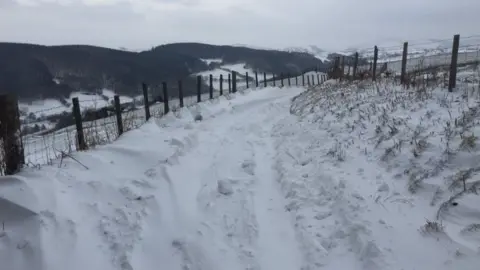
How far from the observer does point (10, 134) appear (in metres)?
5.06

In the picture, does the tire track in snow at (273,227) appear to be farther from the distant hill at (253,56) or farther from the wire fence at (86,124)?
the distant hill at (253,56)

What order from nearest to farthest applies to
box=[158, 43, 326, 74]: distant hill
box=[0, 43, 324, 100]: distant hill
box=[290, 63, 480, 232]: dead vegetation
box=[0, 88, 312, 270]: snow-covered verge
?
box=[0, 88, 312, 270]: snow-covered verge → box=[290, 63, 480, 232]: dead vegetation → box=[0, 43, 324, 100]: distant hill → box=[158, 43, 326, 74]: distant hill

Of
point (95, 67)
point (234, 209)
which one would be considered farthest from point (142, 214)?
point (95, 67)

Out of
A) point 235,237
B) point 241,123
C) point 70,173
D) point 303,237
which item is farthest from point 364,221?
point 241,123

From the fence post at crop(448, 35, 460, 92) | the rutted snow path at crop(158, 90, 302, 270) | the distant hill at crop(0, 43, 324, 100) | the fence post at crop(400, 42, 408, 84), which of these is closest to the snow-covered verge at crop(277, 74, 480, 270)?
the rutted snow path at crop(158, 90, 302, 270)

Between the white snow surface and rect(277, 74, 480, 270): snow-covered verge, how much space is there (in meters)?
0.02

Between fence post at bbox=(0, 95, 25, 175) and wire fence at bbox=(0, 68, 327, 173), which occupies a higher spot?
fence post at bbox=(0, 95, 25, 175)

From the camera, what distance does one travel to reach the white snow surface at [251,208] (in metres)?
3.61

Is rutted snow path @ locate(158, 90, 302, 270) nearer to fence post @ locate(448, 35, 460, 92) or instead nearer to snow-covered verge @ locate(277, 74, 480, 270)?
snow-covered verge @ locate(277, 74, 480, 270)

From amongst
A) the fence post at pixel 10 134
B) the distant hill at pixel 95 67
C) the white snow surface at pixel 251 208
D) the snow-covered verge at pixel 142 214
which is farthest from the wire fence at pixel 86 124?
the distant hill at pixel 95 67

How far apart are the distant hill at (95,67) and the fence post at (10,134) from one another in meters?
78.4

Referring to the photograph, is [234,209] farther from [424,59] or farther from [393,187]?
[424,59]

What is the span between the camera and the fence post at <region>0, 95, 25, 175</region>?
16.5ft

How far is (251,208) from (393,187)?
6.04 feet
